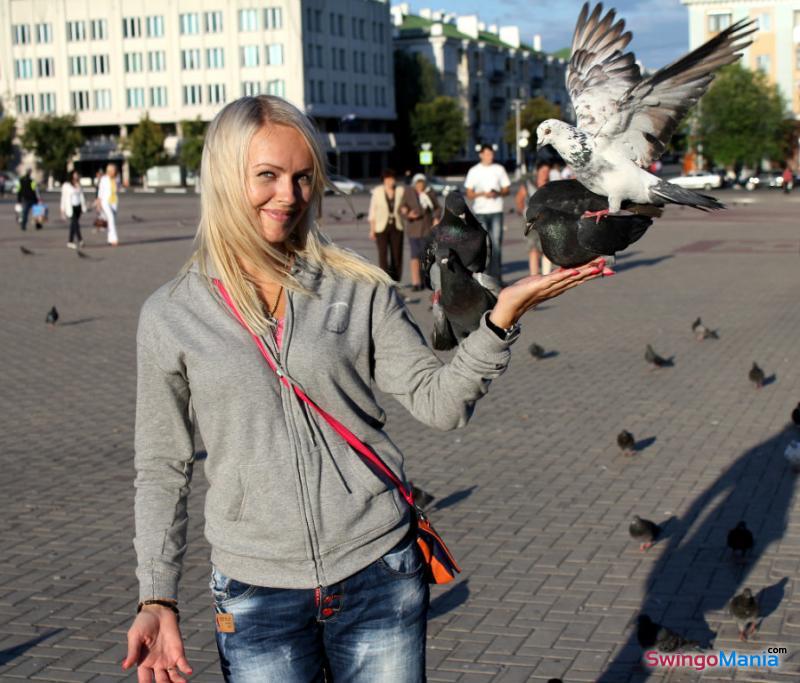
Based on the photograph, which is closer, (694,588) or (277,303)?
(277,303)

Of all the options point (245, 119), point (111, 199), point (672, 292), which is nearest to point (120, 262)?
point (111, 199)

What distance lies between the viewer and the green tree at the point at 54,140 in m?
93.0

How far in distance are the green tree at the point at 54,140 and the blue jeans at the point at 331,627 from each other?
94.9 metres

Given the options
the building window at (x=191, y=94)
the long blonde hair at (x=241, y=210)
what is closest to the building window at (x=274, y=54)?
the building window at (x=191, y=94)

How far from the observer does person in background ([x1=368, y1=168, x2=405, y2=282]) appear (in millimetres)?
16094

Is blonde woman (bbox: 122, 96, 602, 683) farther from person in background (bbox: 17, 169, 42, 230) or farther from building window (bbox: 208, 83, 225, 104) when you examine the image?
building window (bbox: 208, 83, 225, 104)

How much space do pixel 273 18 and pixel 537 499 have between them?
9328 cm

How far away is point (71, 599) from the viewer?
19.0ft

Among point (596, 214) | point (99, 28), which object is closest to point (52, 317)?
point (596, 214)

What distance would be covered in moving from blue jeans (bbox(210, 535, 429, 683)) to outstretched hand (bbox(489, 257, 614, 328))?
2.19 feet

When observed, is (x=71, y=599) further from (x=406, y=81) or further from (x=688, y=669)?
(x=406, y=81)

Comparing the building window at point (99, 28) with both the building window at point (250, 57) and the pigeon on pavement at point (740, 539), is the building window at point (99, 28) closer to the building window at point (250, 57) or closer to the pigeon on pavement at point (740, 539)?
the building window at point (250, 57)

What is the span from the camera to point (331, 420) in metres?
2.69

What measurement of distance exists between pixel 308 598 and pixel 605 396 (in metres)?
7.94
